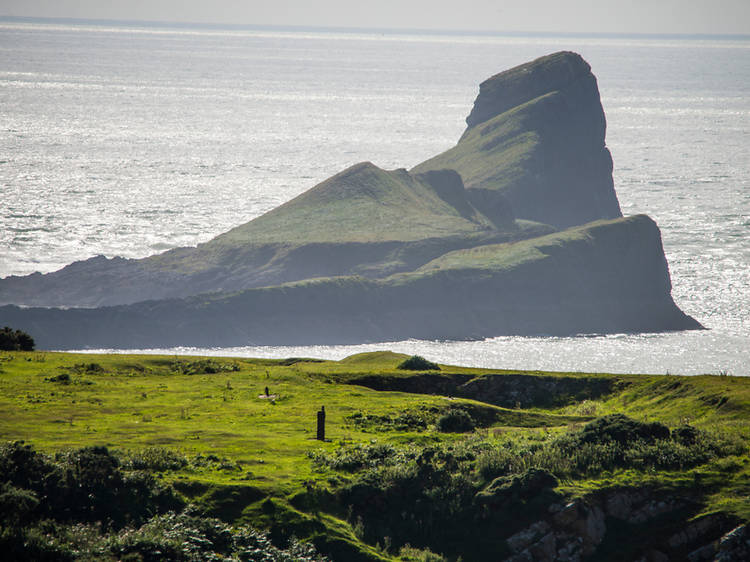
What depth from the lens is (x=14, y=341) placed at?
2783 inches

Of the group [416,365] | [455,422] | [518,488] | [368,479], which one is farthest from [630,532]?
[416,365]

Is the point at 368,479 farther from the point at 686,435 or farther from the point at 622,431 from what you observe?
the point at 686,435

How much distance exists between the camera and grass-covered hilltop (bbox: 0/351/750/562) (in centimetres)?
3372

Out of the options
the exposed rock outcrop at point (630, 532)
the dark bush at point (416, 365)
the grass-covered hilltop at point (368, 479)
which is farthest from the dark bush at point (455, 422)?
the dark bush at point (416, 365)

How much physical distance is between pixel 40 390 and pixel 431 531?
2696cm

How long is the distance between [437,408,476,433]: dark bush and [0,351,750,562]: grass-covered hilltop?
0.08 m

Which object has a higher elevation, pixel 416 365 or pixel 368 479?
pixel 416 365

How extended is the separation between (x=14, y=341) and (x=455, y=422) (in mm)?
39892

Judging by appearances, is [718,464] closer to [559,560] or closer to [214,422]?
[559,560]

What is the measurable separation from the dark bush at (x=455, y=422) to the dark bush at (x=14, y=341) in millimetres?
37687

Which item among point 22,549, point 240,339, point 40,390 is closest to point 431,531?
point 22,549

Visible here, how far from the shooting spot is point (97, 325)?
17838 centimetres

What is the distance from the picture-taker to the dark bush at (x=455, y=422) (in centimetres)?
4775

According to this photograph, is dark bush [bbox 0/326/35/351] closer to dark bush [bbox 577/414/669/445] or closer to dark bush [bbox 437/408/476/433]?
dark bush [bbox 437/408/476/433]
